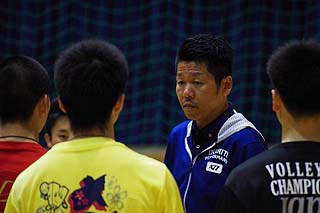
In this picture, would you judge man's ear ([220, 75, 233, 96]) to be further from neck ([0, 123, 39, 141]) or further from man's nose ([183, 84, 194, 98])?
neck ([0, 123, 39, 141])

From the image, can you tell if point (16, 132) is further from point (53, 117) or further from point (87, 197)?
point (53, 117)

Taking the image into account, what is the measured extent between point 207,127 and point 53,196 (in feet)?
3.40

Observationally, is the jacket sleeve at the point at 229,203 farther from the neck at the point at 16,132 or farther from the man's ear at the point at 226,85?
the man's ear at the point at 226,85

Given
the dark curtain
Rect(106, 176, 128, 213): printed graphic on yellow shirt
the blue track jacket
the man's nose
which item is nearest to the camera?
Rect(106, 176, 128, 213): printed graphic on yellow shirt

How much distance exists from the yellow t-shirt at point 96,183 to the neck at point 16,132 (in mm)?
419

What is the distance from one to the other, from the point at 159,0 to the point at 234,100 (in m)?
0.90

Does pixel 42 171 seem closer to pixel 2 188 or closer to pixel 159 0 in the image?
pixel 2 188

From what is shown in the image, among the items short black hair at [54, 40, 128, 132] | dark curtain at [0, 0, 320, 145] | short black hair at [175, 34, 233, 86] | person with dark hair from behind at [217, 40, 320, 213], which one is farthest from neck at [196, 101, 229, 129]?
dark curtain at [0, 0, 320, 145]

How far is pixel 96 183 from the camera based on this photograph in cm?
212

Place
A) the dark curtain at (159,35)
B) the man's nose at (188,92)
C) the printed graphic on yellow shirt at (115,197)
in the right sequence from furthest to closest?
the dark curtain at (159,35), the man's nose at (188,92), the printed graphic on yellow shirt at (115,197)

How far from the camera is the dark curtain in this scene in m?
5.37

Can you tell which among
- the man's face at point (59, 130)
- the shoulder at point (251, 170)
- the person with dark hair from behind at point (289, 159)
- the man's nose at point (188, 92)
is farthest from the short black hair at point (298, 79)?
the man's face at point (59, 130)

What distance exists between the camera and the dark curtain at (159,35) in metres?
5.37

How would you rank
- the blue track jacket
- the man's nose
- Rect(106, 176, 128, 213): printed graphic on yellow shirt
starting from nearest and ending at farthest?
Rect(106, 176, 128, 213): printed graphic on yellow shirt
the blue track jacket
the man's nose
